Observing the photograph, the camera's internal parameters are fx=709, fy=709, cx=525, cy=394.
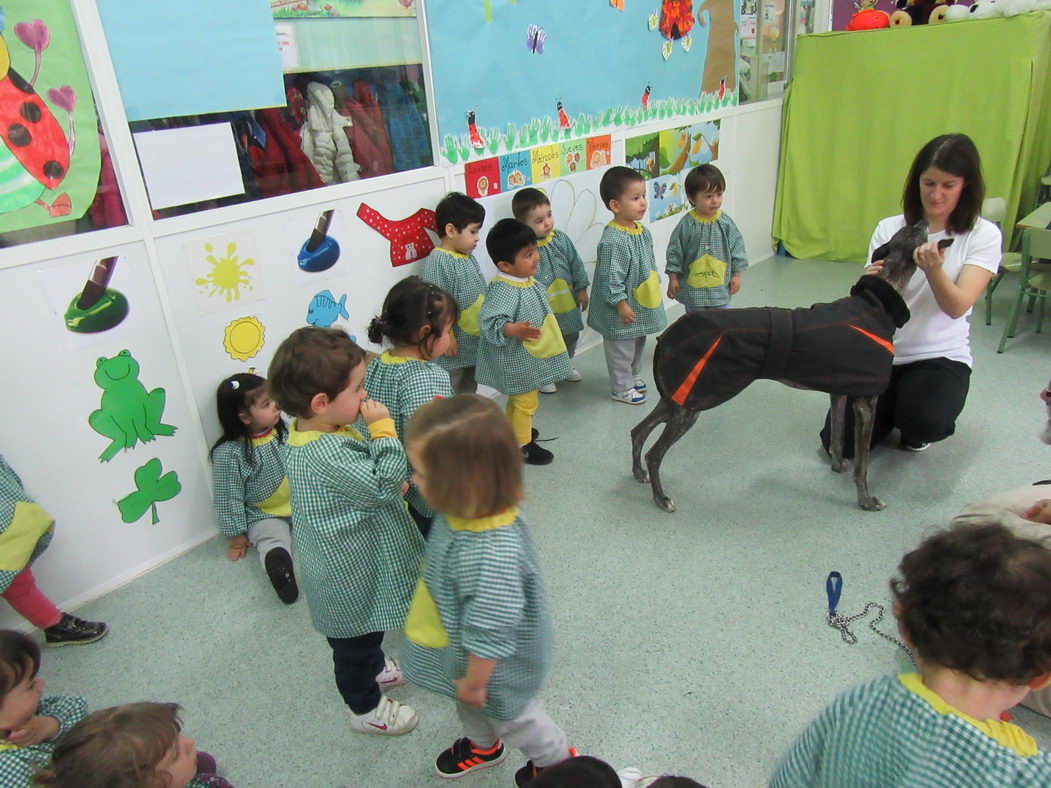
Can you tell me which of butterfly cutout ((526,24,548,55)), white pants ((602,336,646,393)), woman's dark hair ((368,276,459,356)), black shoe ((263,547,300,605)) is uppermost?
butterfly cutout ((526,24,548,55))

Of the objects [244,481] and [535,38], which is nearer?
[244,481]

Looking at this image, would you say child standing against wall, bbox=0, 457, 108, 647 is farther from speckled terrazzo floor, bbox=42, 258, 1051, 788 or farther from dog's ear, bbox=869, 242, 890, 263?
dog's ear, bbox=869, 242, 890, 263

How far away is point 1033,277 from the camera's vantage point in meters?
3.37

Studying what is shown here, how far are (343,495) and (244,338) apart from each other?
1.20m

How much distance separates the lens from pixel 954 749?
2.68 ft

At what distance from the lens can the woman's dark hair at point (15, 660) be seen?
1202 mm

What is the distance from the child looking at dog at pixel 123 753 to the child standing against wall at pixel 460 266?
66.0 inches

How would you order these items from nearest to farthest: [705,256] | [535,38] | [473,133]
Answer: [473,133]
[535,38]
[705,256]

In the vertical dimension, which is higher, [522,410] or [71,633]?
[522,410]

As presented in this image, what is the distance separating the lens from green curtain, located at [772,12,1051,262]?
13.4 feet

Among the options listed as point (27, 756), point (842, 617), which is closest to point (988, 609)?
point (842, 617)

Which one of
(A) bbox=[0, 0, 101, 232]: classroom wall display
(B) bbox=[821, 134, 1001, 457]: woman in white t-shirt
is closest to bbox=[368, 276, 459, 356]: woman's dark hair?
(A) bbox=[0, 0, 101, 232]: classroom wall display

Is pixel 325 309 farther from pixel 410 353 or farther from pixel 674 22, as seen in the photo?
pixel 674 22

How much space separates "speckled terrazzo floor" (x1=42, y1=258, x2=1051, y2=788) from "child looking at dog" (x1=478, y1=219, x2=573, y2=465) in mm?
339
